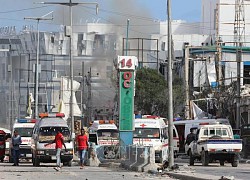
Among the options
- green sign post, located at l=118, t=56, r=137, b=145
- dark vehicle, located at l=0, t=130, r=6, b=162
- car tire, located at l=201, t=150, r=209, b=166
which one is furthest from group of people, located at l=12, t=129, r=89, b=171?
dark vehicle, located at l=0, t=130, r=6, b=162

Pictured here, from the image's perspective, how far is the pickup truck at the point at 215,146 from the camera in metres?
40.6

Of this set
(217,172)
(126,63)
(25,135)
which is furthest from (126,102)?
(217,172)

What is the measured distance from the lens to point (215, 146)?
4075cm

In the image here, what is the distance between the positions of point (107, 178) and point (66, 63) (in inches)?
3978

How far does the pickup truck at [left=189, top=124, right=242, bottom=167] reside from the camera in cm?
4062

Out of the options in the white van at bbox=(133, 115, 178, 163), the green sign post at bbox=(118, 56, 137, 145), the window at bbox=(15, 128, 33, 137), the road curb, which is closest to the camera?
the road curb

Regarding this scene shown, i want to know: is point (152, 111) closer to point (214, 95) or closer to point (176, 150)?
point (214, 95)

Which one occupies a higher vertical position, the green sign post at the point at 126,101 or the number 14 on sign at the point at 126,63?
the number 14 on sign at the point at 126,63

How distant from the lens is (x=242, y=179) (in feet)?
86.4

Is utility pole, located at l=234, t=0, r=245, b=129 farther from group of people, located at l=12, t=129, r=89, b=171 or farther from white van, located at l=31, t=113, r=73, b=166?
group of people, located at l=12, t=129, r=89, b=171

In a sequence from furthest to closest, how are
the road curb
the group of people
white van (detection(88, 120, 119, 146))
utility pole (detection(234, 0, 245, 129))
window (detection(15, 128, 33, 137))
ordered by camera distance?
utility pole (detection(234, 0, 245, 129)), white van (detection(88, 120, 119, 146)), window (detection(15, 128, 33, 137)), the group of people, the road curb

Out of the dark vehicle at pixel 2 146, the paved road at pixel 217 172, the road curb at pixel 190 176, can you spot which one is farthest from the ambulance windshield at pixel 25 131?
the road curb at pixel 190 176

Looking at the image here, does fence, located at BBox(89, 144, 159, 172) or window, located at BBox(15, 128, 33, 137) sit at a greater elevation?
window, located at BBox(15, 128, 33, 137)

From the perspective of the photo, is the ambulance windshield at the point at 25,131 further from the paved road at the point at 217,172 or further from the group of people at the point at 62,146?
the paved road at the point at 217,172
